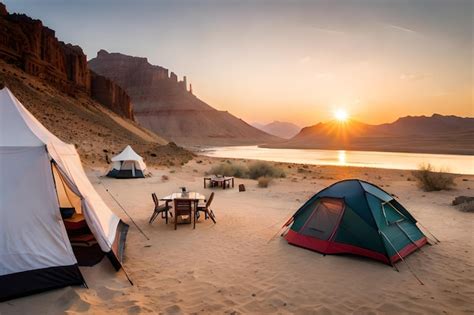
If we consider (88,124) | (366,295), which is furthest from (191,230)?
(88,124)

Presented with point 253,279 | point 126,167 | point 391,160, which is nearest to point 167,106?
point 391,160

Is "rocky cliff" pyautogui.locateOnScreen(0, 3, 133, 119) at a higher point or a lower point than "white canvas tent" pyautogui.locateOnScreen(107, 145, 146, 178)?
higher

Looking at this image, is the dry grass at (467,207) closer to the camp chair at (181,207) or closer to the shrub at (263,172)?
the camp chair at (181,207)

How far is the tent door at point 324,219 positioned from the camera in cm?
708

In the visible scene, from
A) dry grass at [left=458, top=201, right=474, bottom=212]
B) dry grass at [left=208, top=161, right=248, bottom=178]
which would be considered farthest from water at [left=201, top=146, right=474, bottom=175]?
dry grass at [left=208, top=161, right=248, bottom=178]

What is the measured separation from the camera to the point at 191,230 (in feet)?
29.0

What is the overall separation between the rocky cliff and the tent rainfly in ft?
184

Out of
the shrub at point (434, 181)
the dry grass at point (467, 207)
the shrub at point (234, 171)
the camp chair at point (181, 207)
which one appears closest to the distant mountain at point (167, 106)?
the shrub at point (234, 171)

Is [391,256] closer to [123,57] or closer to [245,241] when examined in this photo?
[245,241]

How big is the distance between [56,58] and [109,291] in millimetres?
71635

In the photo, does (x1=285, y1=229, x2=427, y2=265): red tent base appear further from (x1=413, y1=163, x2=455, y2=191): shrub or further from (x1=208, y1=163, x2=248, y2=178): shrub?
(x1=208, y1=163, x2=248, y2=178): shrub

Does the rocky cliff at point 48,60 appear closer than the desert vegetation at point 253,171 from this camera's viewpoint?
No

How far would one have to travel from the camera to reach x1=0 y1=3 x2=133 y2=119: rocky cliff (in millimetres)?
50406

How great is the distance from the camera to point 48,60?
6012 cm
